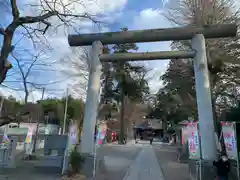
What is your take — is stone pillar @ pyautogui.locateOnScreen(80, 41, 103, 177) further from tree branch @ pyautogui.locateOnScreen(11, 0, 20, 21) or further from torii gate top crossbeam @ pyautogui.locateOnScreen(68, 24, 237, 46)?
tree branch @ pyautogui.locateOnScreen(11, 0, 20, 21)

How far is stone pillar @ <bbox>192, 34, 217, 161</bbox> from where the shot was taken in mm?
8922

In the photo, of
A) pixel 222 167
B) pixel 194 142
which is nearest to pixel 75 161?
pixel 194 142

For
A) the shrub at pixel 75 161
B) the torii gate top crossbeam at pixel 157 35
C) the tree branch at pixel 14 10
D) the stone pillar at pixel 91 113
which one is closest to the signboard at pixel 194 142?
the torii gate top crossbeam at pixel 157 35

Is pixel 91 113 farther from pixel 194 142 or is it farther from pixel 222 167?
pixel 222 167

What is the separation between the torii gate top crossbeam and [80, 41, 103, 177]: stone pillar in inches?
18.1

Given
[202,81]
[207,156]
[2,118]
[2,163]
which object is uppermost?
[202,81]

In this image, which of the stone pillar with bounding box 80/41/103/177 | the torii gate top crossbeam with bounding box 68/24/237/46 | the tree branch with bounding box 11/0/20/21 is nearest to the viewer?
the tree branch with bounding box 11/0/20/21

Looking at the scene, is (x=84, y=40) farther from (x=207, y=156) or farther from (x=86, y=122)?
(x=207, y=156)

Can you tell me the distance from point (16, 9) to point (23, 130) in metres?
28.1

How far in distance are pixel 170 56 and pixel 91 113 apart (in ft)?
14.2

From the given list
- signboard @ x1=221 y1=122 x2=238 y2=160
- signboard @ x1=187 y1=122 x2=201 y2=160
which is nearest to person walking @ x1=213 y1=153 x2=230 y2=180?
signboard @ x1=221 y1=122 x2=238 y2=160

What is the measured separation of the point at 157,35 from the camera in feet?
34.1

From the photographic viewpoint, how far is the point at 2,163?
12867 millimetres

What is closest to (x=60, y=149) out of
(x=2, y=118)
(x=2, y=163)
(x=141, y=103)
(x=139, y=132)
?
(x=2, y=163)
